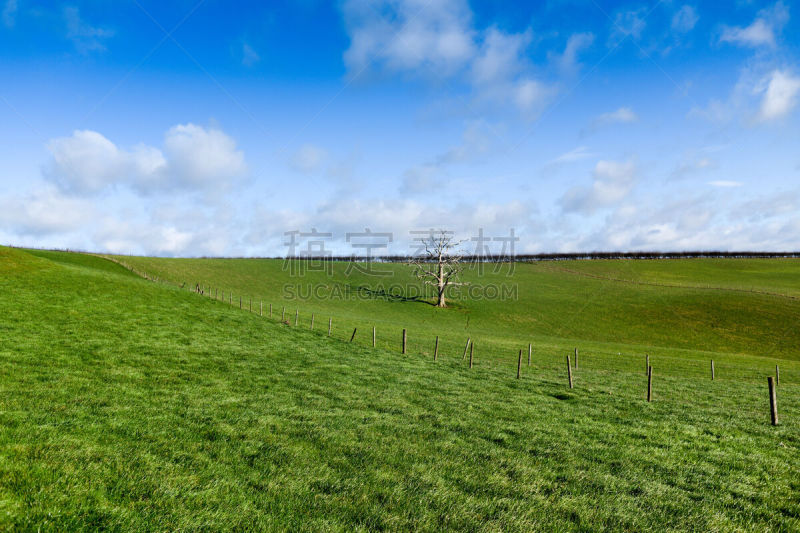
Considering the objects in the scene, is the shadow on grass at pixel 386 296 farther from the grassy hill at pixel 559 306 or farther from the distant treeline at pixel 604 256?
the distant treeline at pixel 604 256

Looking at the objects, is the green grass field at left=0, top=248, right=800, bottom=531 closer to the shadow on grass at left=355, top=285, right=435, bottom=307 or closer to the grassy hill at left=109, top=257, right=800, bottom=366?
the grassy hill at left=109, top=257, right=800, bottom=366

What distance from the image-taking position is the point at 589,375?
26.7 metres

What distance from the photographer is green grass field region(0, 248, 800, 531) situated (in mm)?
7379

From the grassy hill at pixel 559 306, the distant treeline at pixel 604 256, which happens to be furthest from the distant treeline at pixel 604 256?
the grassy hill at pixel 559 306

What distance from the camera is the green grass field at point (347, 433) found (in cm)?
738

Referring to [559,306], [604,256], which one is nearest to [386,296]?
[559,306]


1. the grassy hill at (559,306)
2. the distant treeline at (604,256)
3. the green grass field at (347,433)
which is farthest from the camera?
the distant treeline at (604,256)

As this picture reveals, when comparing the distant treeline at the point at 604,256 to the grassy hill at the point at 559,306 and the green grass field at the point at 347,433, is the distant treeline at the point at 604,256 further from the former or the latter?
the green grass field at the point at 347,433

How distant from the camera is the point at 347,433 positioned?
1167 centimetres

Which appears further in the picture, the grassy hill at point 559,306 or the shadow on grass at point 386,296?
the shadow on grass at point 386,296

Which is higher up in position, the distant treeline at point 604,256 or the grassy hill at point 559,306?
the distant treeline at point 604,256

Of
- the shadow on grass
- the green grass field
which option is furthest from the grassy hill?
the green grass field

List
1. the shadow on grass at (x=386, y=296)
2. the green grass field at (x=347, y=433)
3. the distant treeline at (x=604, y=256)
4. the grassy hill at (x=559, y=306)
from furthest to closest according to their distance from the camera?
the distant treeline at (x=604, y=256)
the shadow on grass at (x=386, y=296)
the grassy hill at (x=559, y=306)
the green grass field at (x=347, y=433)

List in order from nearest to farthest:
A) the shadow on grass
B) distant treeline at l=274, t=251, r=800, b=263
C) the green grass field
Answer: the green grass field
the shadow on grass
distant treeline at l=274, t=251, r=800, b=263
